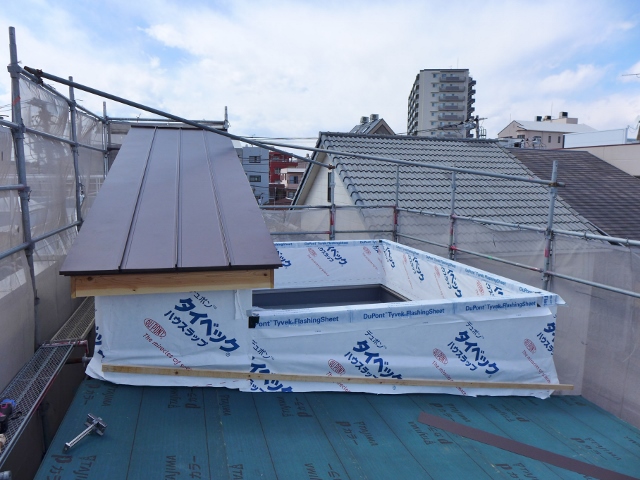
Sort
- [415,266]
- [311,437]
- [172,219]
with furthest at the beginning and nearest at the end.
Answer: [415,266]
[172,219]
[311,437]

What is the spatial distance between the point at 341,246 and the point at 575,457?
5242 millimetres

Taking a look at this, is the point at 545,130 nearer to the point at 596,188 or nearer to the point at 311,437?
the point at 596,188

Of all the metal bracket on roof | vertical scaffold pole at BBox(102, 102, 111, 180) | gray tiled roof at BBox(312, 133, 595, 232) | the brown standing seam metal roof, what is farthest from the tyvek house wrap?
gray tiled roof at BBox(312, 133, 595, 232)

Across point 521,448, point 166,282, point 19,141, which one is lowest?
point 521,448

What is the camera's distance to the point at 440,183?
11.5 metres

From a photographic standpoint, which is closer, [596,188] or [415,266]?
[415,266]

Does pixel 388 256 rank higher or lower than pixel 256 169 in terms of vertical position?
lower

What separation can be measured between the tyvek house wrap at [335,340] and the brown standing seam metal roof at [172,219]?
1.16 ft

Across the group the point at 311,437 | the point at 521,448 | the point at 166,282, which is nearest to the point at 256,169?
the point at 166,282

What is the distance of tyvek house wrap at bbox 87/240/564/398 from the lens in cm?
379

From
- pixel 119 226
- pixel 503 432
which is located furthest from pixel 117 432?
pixel 503 432

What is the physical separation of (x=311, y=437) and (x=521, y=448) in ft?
5.25

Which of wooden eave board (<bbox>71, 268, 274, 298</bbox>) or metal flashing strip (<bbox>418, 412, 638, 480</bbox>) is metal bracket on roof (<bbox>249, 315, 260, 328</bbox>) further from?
metal flashing strip (<bbox>418, 412, 638, 480</bbox>)

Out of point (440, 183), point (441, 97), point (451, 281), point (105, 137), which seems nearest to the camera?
point (451, 281)
